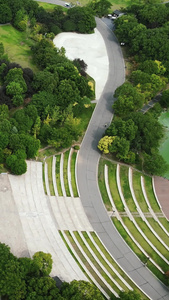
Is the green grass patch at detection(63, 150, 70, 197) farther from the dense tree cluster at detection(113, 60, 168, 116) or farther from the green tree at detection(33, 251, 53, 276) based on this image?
the dense tree cluster at detection(113, 60, 168, 116)

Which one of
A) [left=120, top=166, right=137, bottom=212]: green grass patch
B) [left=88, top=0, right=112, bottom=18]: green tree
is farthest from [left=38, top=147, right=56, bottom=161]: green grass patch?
[left=88, top=0, right=112, bottom=18]: green tree

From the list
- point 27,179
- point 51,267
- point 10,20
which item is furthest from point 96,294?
point 10,20

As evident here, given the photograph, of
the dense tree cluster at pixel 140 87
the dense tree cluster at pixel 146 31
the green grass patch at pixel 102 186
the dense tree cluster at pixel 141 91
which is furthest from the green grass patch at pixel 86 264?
the dense tree cluster at pixel 146 31

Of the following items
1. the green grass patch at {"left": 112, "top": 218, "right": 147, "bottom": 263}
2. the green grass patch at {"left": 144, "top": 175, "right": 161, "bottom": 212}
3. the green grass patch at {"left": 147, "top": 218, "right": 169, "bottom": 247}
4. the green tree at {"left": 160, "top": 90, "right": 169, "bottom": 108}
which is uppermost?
the green tree at {"left": 160, "top": 90, "right": 169, "bottom": 108}

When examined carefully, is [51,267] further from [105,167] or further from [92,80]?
[92,80]

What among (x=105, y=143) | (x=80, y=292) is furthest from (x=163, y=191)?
(x=80, y=292)

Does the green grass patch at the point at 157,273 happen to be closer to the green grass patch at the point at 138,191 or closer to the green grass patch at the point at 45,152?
the green grass patch at the point at 138,191
